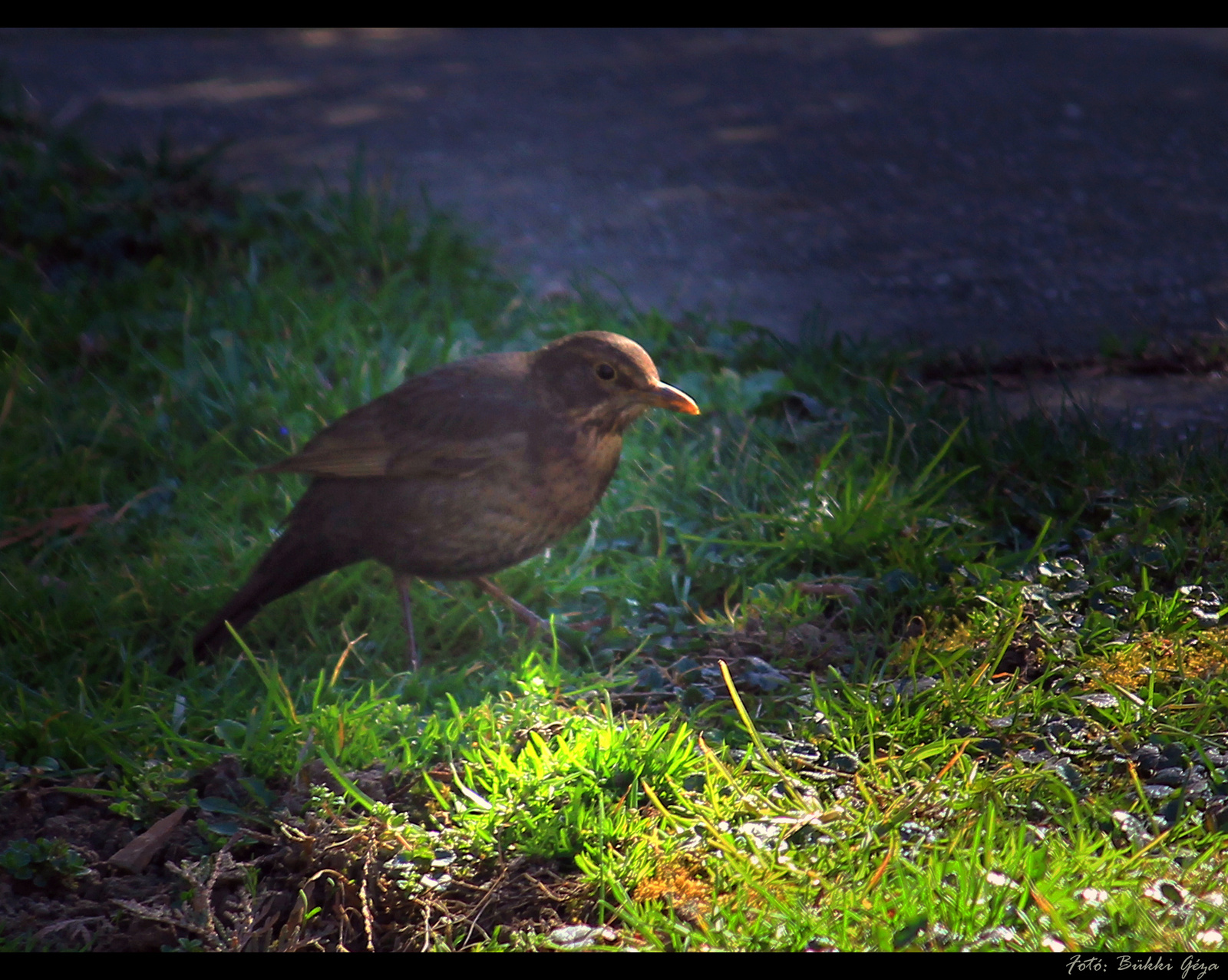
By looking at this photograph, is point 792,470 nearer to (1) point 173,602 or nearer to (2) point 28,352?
(1) point 173,602

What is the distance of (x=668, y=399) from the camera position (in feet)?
13.2

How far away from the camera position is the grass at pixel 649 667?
3.03 meters

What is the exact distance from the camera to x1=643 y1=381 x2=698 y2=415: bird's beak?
4.00 m

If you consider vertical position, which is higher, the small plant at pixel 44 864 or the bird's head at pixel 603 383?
the bird's head at pixel 603 383

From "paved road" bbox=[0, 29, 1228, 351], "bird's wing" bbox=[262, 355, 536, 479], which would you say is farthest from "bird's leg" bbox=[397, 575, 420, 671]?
"paved road" bbox=[0, 29, 1228, 351]

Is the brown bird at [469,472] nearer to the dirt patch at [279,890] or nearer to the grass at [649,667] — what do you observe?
the grass at [649,667]

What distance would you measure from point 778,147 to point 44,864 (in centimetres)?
615

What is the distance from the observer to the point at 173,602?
14.3 ft

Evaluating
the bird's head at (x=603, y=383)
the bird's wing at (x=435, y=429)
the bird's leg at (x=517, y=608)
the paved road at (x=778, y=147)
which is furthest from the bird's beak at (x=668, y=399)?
the paved road at (x=778, y=147)

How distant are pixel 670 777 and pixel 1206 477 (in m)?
2.21

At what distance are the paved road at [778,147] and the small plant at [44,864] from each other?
3.82 m

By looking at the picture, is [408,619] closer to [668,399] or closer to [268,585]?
[268,585]

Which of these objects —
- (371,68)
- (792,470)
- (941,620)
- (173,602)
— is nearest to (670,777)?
(941,620)

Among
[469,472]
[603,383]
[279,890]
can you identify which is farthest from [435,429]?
[279,890]
